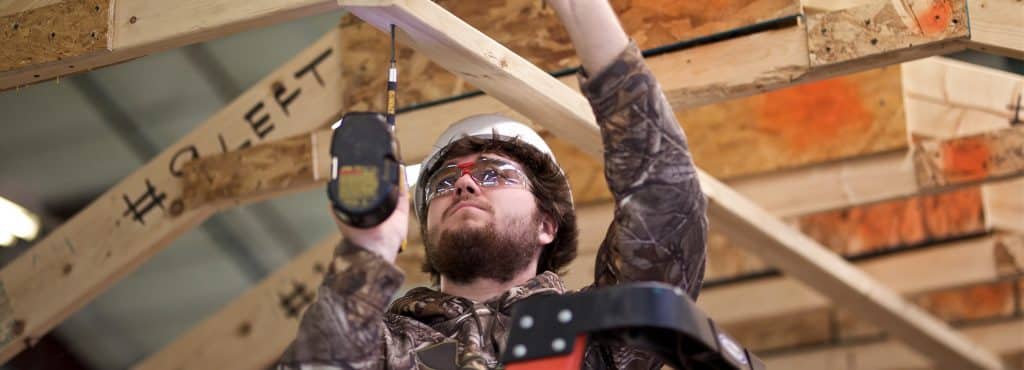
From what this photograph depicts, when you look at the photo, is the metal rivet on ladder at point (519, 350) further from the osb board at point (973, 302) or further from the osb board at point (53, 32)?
the osb board at point (973, 302)

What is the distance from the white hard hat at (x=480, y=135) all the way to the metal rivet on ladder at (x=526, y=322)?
1.14 meters

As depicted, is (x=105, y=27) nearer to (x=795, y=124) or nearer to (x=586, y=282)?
(x=586, y=282)

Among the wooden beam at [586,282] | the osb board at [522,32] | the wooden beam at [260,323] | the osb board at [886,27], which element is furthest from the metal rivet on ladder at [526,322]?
the wooden beam at [260,323]

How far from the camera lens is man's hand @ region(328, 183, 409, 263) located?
268 cm

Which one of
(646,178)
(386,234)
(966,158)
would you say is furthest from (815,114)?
(386,234)

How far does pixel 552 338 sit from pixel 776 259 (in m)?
2.43

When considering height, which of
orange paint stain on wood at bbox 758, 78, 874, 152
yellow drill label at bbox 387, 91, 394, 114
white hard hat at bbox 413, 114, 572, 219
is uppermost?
yellow drill label at bbox 387, 91, 394, 114

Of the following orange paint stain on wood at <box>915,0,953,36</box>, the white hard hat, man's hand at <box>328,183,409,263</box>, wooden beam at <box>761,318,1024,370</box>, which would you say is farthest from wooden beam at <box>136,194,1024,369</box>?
man's hand at <box>328,183,409,263</box>

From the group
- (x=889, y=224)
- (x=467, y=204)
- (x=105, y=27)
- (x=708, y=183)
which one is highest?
(x=105, y=27)

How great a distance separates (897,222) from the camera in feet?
20.8

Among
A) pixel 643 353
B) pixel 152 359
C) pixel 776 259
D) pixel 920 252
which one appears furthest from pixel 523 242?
pixel 920 252

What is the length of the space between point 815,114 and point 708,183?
1.51 m

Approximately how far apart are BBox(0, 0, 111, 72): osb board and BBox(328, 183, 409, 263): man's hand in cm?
125

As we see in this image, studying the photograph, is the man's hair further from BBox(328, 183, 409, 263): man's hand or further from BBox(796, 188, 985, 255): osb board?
BBox(796, 188, 985, 255): osb board
